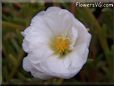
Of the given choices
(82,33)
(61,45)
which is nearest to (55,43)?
(61,45)

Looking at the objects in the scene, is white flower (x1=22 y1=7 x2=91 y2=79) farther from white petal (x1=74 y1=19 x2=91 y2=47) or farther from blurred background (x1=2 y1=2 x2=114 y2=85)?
blurred background (x1=2 y1=2 x2=114 y2=85)

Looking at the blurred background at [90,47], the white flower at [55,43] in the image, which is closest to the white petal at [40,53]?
the white flower at [55,43]

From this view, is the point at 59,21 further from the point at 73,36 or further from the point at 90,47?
the point at 90,47

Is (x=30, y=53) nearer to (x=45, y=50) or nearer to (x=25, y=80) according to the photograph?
(x=45, y=50)

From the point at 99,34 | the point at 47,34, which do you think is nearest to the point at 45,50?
the point at 47,34

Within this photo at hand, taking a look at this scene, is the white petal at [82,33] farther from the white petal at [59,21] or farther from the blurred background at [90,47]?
the blurred background at [90,47]
